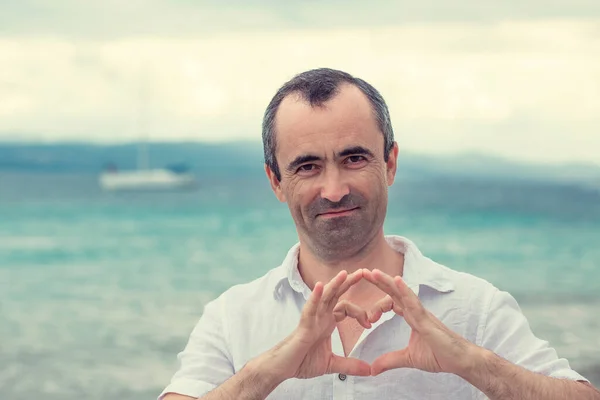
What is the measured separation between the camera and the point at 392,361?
2.35 m

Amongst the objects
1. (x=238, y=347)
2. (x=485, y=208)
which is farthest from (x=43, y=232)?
(x=238, y=347)

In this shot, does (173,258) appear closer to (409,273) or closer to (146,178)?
(146,178)

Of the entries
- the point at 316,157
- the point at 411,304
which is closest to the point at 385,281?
the point at 411,304

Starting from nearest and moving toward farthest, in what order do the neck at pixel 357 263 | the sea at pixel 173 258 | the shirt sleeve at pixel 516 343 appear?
the shirt sleeve at pixel 516 343, the neck at pixel 357 263, the sea at pixel 173 258

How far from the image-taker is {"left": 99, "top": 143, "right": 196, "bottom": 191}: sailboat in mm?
26859

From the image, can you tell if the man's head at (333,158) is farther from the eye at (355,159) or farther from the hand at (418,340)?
the hand at (418,340)

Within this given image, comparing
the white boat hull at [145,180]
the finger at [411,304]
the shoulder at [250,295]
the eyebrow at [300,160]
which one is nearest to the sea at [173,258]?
the white boat hull at [145,180]

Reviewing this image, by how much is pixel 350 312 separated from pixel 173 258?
65.6 ft

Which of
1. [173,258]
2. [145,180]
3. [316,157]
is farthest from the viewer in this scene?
[145,180]

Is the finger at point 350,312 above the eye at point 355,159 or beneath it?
beneath

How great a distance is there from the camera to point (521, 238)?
2286 centimetres

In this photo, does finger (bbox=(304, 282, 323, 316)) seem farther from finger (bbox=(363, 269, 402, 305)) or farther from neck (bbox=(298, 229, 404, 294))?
neck (bbox=(298, 229, 404, 294))

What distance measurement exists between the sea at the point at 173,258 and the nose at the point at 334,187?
9.62 metres

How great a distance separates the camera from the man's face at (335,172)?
2455 mm
